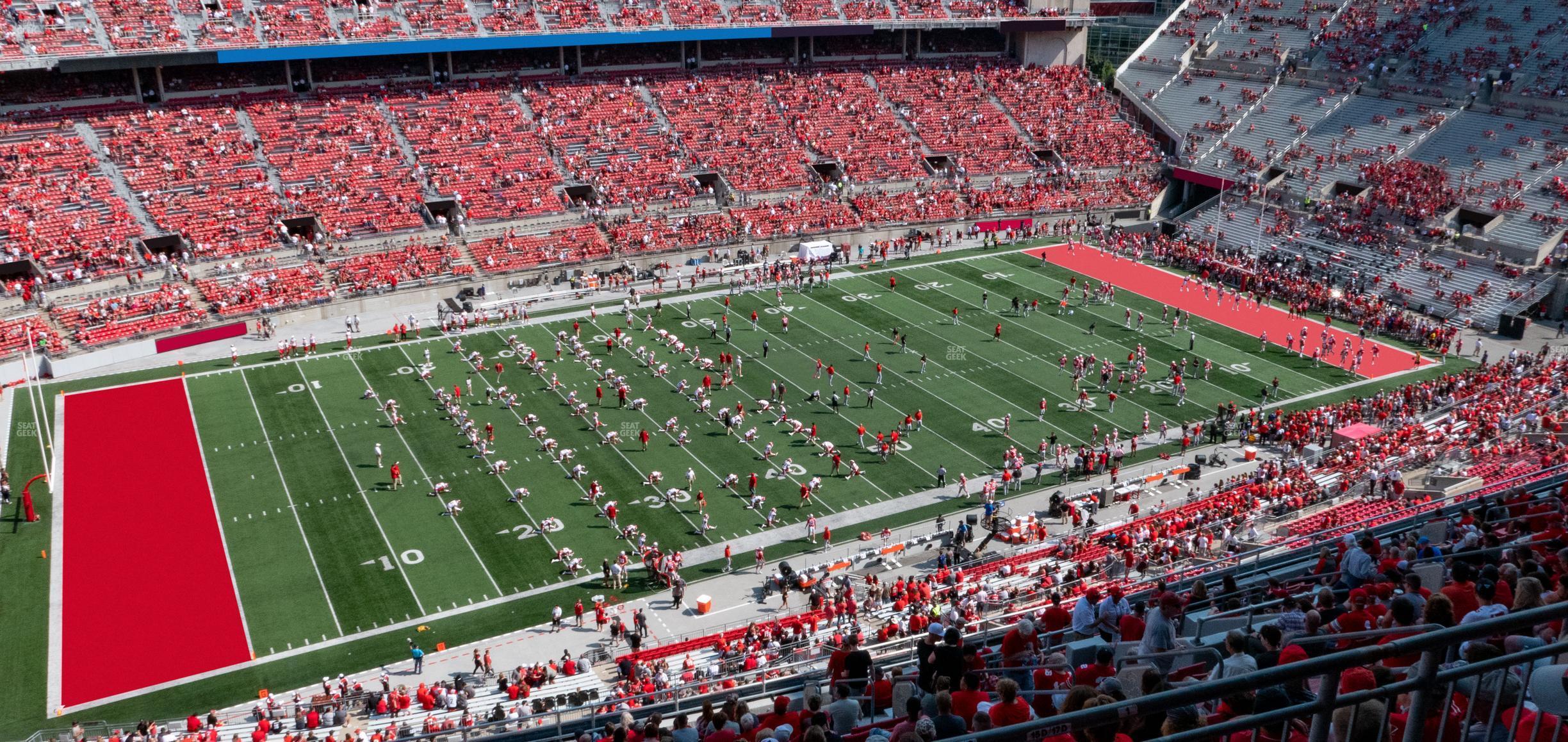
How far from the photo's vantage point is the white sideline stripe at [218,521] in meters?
24.5

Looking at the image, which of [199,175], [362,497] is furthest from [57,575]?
[199,175]

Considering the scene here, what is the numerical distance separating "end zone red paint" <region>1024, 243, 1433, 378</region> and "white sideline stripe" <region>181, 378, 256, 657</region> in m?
34.7

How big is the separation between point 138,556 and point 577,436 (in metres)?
11.6

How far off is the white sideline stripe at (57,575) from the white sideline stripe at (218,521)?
322 cm

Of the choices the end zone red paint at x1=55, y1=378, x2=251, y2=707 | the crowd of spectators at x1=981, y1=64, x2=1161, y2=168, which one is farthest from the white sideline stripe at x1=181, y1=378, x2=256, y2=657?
the crowd of spectators at x1=981, y1=64, x2=1161, y2=168

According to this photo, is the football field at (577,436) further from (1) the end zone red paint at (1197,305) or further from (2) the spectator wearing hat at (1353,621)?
(2) the spectator wearing hat at (1353,621)

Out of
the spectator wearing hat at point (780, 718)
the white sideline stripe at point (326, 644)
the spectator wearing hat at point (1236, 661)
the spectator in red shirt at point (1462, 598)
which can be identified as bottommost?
the white sideline stripe at point (326, 644)

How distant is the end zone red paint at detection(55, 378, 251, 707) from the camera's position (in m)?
23.4

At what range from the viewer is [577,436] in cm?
3409

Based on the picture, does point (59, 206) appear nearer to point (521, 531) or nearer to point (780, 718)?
point (521, 531)

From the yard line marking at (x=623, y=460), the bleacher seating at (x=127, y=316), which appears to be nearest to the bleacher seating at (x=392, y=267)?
the bleacher seating at (x=127, y=316)

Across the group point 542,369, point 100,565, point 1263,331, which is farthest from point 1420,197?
point 100,565

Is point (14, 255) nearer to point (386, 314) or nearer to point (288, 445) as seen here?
point (386, 314)

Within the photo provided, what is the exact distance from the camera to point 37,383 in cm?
3506
